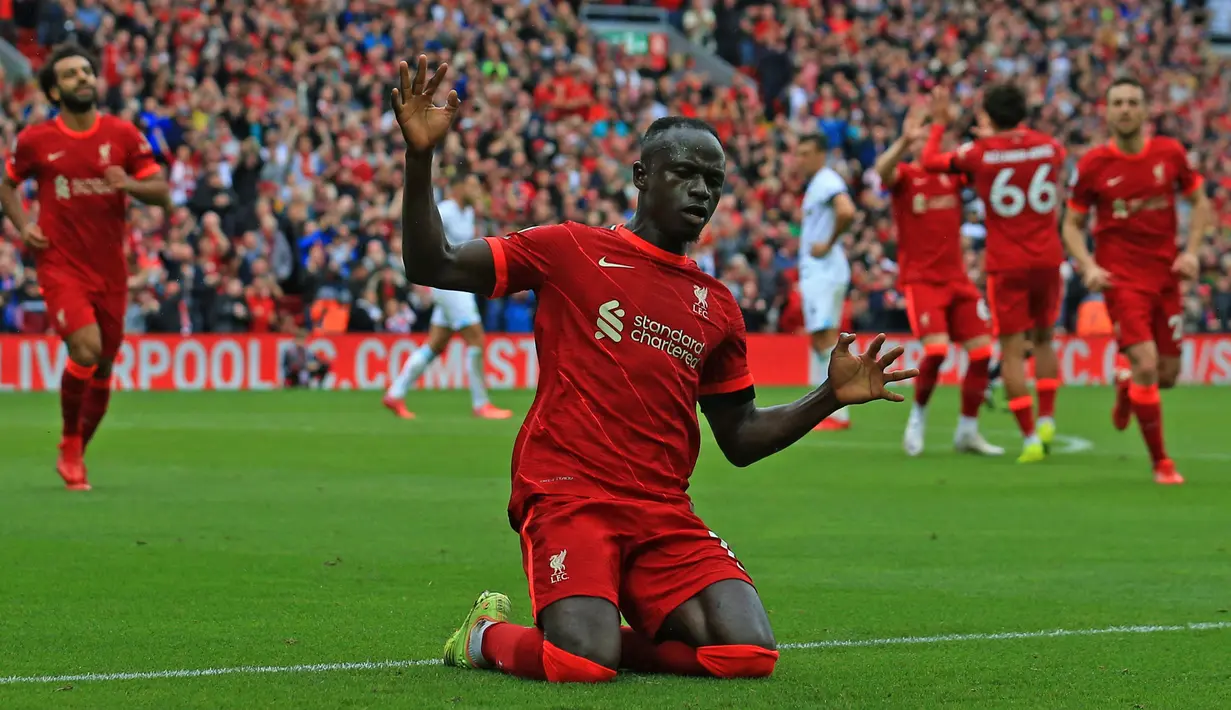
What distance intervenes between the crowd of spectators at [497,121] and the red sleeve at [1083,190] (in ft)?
33.8

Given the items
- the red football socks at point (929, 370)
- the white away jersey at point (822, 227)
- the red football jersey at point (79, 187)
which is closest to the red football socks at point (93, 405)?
the red football jersey at point (79, 187)

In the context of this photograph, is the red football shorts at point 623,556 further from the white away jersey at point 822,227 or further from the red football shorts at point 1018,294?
the white away jersey at point 822,227

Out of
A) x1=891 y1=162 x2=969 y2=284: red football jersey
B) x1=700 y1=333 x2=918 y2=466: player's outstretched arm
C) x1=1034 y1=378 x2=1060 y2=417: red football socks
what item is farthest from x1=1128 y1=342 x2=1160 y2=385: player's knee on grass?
x1=700 y1=333 x2=918 y2=466: player's outstretched arm

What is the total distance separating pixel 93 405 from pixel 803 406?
22.5 feet

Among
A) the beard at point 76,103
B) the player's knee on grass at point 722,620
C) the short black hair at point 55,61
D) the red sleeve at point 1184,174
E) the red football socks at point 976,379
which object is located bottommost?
the red football socks at point 976,379

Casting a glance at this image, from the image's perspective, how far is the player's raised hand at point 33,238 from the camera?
11.1 metres

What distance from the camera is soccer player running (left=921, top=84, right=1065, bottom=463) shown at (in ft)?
46.2

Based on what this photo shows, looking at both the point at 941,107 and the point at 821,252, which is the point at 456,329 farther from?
the point at 941,107

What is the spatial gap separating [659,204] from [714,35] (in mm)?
30670

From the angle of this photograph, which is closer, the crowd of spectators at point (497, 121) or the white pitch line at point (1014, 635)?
the white pitch line at point (1014, 635)

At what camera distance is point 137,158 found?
11.5 meters

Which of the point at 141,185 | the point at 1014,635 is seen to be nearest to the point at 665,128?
the point at 1014,635

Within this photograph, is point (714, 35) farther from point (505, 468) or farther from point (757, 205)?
point (505, 468)

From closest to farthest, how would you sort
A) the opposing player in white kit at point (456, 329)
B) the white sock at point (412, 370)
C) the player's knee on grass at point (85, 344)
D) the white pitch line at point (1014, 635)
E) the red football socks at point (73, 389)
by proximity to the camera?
1. the white pitch line at point (1014, 635)
2. the player's knee on grass at point (85, 344)
3. the red football socks at point (73, 389)
4. the opposing player in white kit at point (456, 329)
5. the white sock at point (412, 370)
